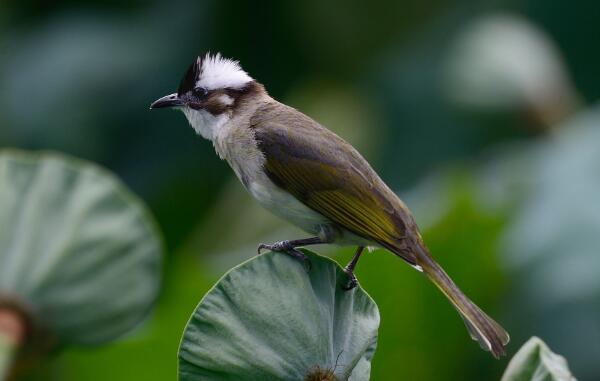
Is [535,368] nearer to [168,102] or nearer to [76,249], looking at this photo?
[76,249]

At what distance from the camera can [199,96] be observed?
3121 millimetres

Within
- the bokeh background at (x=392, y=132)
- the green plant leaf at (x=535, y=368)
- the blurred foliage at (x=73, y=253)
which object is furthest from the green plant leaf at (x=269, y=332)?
the bokeh background at (x=392, y=132)

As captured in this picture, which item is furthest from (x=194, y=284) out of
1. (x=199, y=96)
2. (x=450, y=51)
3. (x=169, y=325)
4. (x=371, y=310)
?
(x=450, y=51)

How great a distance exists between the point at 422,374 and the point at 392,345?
0.36 ft

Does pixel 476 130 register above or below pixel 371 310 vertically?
below

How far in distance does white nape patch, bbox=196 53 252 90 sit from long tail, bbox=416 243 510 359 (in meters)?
0.81

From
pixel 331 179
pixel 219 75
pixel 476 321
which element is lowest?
pixel 476 321

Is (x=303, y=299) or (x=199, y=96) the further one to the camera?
(x=199, y=96)

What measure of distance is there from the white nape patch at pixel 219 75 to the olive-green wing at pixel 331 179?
0.19 m

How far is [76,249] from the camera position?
2453mm

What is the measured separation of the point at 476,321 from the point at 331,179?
21.6 inches

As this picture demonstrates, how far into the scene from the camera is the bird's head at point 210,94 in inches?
122

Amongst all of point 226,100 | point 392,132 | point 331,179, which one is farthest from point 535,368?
point 392,132

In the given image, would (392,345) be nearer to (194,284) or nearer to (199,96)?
(194,284)
